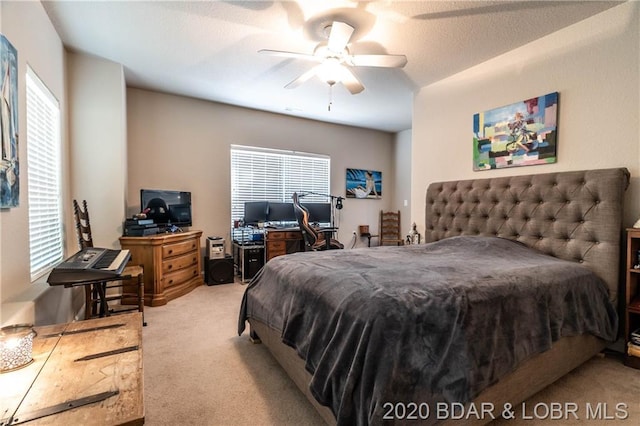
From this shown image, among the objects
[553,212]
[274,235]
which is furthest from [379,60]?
[274,235]

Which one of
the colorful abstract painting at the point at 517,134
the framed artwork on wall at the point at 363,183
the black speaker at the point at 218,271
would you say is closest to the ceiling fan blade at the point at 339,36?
the colorful abstract painting at the point at 517,134

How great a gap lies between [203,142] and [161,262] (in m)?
1.93

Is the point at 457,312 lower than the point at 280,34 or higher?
lower

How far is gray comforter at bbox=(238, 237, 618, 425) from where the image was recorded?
3.64 feet

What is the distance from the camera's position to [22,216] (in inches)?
71.4

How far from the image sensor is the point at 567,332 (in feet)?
5.51

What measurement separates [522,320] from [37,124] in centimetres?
356

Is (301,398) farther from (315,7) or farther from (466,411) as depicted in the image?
(315,7)

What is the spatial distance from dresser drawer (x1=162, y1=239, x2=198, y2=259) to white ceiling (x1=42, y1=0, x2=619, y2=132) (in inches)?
79.1

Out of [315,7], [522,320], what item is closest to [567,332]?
[522,320]

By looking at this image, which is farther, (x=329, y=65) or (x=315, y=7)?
(x=329, y=65)

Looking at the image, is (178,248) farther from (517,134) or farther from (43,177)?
(517,134)

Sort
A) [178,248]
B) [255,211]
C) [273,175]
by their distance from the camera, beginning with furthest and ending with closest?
1. [273,175]
2. [255,211]
3. [178,248]

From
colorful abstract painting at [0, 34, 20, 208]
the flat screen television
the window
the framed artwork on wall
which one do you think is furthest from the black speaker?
the framed artwork on wall
